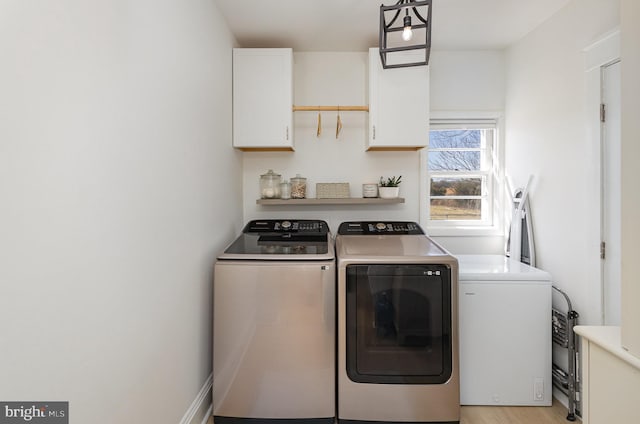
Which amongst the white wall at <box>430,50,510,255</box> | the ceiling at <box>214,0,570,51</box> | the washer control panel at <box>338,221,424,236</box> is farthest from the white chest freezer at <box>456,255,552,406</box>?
the ceiling at <box>214,0,570,51</box>

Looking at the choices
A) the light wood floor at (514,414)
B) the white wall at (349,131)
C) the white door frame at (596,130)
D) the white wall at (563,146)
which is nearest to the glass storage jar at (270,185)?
the white wall at (349,131)

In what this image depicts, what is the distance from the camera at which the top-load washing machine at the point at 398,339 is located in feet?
6.31

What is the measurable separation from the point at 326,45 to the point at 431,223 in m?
1.72

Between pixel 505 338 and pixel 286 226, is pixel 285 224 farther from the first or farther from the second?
pixel 505 338

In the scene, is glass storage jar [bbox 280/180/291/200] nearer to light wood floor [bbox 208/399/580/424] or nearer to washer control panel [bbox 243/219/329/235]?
Result: washer control panel [bbox 243/219/329/235]

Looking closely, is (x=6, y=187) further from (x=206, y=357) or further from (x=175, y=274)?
(x=206, y=357)

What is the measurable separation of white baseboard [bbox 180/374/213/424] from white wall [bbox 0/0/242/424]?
0.06 meters

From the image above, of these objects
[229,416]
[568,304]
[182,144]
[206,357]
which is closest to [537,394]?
[568,304]

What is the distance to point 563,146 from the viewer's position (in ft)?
7.08

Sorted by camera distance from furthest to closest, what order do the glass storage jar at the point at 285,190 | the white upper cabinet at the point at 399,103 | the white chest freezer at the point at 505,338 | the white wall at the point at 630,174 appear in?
1. the glass storage jar at the point at 285,190
2. the white upper cabinet at the point at 399,103
3. the white chest freezer at the point at 505,338
4. the white wall at the point at 630,174

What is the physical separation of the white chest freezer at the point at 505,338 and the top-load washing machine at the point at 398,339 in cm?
29

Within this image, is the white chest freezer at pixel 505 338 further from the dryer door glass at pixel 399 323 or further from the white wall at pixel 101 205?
the white wall at pixel 101 205

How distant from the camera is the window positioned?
297 centimetres

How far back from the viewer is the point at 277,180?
2729 millimetres
